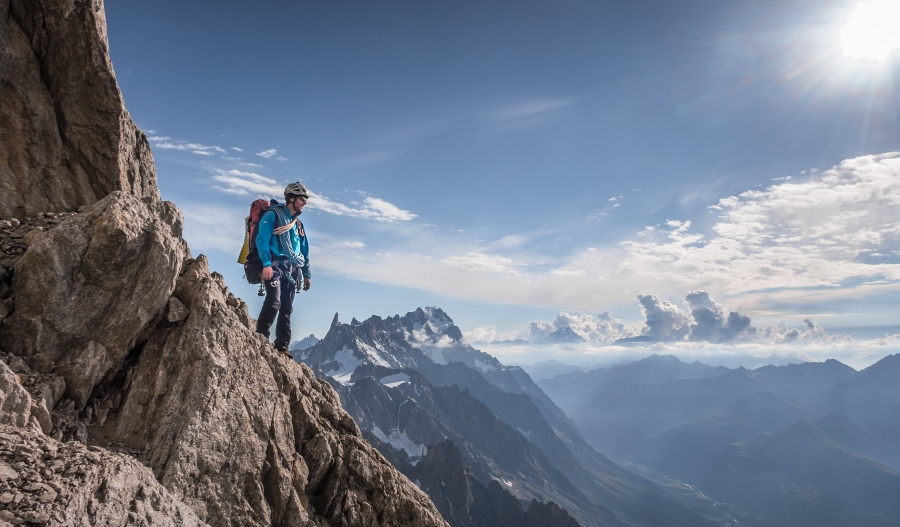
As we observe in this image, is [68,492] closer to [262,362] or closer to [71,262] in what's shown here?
[71,262]

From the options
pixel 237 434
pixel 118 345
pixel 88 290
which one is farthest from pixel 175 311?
pixel 237 434

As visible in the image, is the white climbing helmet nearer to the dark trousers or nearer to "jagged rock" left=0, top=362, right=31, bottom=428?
the dark trousers

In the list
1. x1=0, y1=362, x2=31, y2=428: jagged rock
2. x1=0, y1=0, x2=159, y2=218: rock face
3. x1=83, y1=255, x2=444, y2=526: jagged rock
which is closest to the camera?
x1=0, y1=362, x2=31, y2=428: jagged rock

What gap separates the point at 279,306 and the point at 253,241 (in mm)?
2500

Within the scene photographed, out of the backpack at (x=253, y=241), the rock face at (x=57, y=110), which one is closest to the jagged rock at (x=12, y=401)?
the rock face at (x=57, y=110)

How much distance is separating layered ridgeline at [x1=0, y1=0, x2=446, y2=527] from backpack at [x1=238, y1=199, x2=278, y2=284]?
52.9 inches

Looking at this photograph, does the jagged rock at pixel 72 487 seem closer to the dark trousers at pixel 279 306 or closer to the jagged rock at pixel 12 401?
the jagged rock at pixel 12 401

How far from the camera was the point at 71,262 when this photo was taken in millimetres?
10516

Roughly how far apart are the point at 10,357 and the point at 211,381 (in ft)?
14.2

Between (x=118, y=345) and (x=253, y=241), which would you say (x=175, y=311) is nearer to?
(x=118, y=345)

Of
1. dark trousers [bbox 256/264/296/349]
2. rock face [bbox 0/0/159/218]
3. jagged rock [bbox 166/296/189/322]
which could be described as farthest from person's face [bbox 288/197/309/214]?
rock face [bbox 0/0/159/218]

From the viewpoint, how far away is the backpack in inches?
587

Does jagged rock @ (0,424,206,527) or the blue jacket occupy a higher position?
the blue jacket

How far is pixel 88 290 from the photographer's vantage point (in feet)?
35.7
